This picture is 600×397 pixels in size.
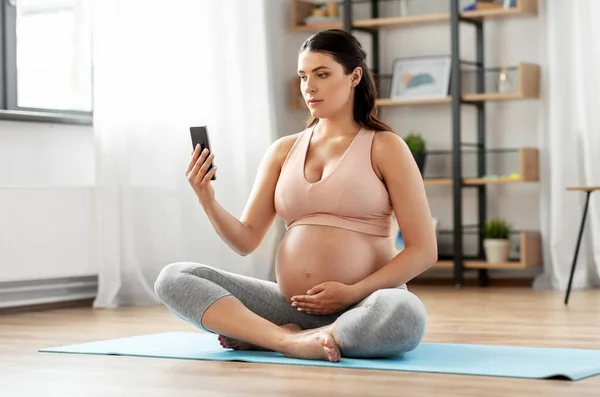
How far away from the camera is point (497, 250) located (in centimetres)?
535

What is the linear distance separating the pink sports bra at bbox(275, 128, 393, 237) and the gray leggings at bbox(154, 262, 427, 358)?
0.63 ft

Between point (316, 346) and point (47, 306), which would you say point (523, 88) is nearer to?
point (47, 306)

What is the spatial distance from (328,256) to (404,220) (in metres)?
0.20

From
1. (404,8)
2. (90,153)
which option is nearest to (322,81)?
(90,153)

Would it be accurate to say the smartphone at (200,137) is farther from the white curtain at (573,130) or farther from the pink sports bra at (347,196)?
the white curtain at (573,130)

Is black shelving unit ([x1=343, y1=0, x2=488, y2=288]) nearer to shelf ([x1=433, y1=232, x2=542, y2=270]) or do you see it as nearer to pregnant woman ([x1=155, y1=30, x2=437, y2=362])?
shelf ([x1=433, y1=232, x2=542, y2=270])

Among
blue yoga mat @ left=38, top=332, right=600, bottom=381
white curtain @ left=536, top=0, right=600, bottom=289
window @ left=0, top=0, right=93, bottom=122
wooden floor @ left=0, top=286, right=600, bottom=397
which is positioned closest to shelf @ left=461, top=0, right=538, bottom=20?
white curtain @ left=536, top=0, right=600, bottom=289

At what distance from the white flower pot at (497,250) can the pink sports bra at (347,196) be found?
2736 millimetres

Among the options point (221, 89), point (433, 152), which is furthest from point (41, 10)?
point (433, 152)

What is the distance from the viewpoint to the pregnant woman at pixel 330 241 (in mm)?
2496

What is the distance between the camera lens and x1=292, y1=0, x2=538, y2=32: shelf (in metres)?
5.31

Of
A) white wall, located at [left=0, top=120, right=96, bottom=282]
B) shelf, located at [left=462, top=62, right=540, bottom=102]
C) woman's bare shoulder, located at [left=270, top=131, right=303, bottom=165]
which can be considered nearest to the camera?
woman's bare shoulder, located at [left=270, top=131, right=303, bottom=165]

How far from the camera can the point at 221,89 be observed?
512 centimetres

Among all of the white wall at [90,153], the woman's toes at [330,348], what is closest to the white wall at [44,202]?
the white wall at [90,153]
